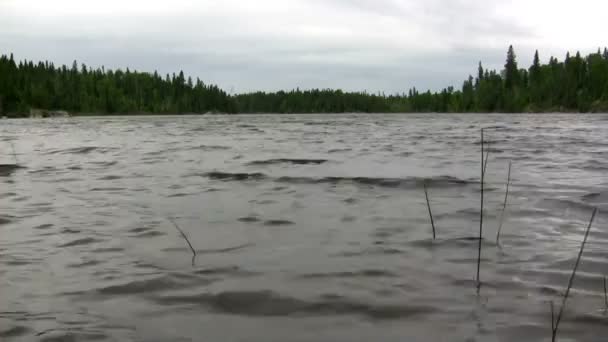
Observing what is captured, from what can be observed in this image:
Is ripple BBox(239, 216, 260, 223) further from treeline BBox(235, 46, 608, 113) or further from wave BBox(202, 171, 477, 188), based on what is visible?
treeline BBox(235, 46, 608, 113)

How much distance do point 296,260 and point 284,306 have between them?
3.66 ft

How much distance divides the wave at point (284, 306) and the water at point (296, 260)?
0.05 feet

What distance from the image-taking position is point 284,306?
3760mm

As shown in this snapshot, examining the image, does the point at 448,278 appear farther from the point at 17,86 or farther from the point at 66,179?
the point at 17,86

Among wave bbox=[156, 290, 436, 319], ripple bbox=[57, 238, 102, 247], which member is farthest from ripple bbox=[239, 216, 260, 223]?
wave bbox=[156, 290, 436, 319]

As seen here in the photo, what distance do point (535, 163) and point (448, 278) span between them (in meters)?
9.46

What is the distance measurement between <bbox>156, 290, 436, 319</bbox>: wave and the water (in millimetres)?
15

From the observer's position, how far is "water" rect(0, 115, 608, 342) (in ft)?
11.2

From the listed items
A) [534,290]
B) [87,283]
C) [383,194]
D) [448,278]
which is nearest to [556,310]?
[534,290]

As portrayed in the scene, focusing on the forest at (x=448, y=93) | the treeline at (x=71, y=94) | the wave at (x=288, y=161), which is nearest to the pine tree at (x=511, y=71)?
the forest at (x=448, y=93)

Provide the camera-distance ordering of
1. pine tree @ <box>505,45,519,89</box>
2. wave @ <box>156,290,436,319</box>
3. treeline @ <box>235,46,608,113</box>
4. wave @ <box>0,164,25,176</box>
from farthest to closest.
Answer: pine tree @ <box>505,45,519,89</box> < treeline @ <box>235,46,608,113</box> < wave @ <box>0,164,25,176</box> < wave @ <box>156,290,436,319</box>

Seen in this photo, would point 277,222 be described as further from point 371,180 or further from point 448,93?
point 448,93

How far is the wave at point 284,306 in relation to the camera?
362cm

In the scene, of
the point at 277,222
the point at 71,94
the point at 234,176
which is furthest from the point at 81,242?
the point at 71,94
